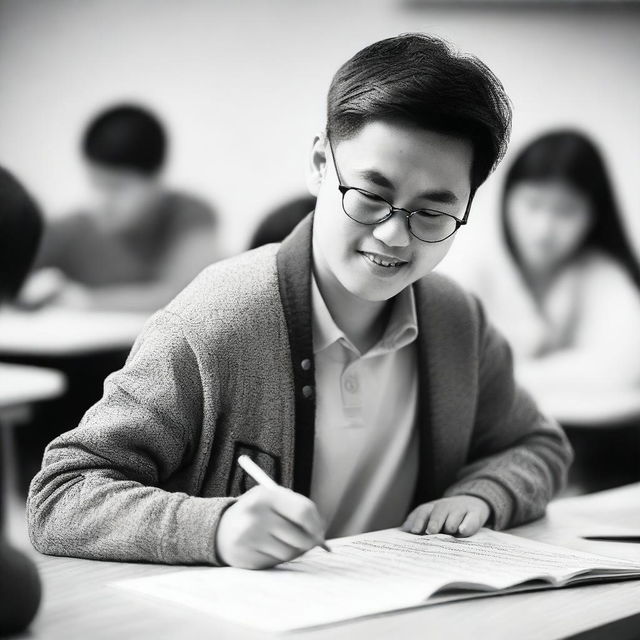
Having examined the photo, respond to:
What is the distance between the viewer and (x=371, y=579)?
0.76m

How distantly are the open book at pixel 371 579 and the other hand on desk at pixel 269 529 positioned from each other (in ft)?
0.05

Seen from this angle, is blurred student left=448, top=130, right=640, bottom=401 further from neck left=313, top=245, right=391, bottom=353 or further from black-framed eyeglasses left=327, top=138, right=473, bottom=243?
black-framed eyeglasses left=327, top=138, right=473, bottom=243

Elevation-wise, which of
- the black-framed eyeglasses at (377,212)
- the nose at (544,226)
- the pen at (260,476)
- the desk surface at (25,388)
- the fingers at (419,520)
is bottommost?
the desk surface at (25,388)

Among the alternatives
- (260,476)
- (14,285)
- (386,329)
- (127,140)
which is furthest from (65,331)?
(260,476)

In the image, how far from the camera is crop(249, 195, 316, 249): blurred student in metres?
1.29

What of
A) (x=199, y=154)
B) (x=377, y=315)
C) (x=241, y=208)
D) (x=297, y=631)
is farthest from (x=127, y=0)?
(x=297, y=631)

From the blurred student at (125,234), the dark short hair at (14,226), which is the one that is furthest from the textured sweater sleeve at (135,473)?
the blurred student at (125,234)

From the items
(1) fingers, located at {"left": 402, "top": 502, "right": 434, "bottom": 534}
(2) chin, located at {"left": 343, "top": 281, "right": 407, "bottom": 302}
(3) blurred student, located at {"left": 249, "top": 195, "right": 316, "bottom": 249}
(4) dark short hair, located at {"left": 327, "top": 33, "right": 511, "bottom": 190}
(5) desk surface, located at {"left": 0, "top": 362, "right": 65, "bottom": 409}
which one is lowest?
(5) desk surface, located at {"left": 0, "top": 362, "right": 65, "bottom": 409}

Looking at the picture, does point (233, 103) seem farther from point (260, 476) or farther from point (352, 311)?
point (260, 476)

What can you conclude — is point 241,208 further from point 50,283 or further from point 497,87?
point 497,87

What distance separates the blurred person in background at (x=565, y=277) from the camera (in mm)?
2941

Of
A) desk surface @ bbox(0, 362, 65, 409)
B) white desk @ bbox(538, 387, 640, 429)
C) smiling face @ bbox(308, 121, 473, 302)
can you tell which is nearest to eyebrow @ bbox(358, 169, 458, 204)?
smiling face @ bbox(308, 121, 473, 302)

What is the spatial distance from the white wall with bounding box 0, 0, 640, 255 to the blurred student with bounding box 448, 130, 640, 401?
7 cm

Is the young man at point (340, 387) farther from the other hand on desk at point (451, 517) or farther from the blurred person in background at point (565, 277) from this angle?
the blurred person in background at point (565, 277)
